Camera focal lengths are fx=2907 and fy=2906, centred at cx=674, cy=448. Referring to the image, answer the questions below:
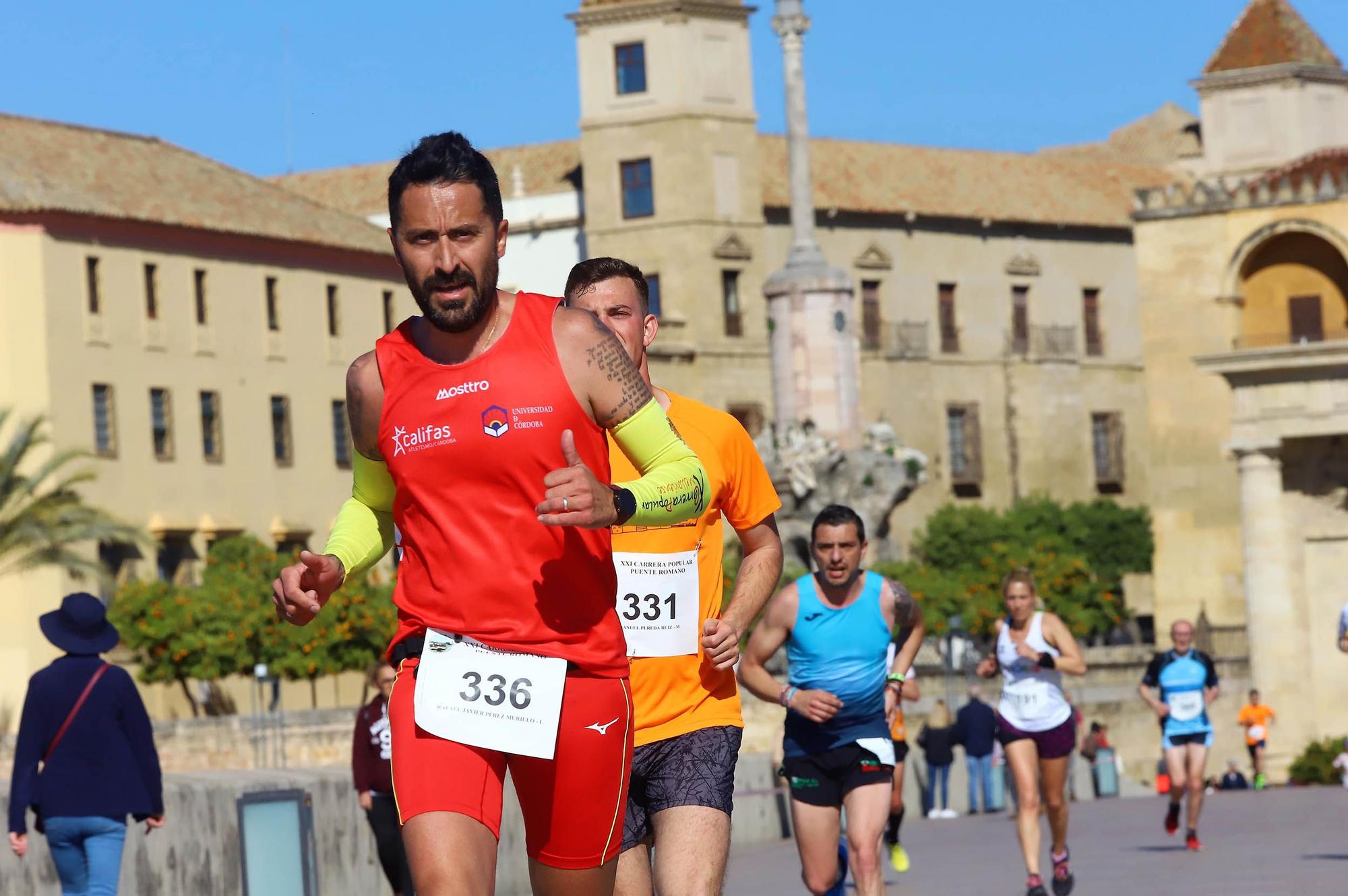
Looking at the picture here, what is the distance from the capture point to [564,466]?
6684 mm

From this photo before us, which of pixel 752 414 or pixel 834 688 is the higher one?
pixel 752 414

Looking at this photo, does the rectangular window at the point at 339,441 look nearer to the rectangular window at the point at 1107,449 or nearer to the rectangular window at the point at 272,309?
the rectangular window at the point at 272,309

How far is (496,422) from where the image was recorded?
6656mm

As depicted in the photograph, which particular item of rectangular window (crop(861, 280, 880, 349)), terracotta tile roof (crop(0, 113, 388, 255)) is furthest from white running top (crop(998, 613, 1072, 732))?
rectangular window (crop(861, 280, 880, 349))

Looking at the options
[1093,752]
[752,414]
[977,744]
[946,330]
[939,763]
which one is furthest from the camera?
[946,330]

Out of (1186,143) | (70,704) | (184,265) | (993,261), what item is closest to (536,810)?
(70,704)

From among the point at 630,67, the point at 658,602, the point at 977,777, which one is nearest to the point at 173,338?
the point at 630,67

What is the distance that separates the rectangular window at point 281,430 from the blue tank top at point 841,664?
6308cm

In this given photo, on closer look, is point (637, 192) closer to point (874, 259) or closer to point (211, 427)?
point (874, 259)

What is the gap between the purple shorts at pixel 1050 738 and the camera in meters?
16.4

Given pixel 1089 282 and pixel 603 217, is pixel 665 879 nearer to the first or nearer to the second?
pixel 603 217

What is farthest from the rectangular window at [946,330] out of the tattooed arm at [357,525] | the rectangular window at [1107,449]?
the tattooed arm at [357,525]

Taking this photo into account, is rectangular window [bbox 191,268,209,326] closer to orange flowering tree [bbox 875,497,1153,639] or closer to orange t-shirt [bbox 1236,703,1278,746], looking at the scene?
orange flowering tree [bbox 875,497,1153,639]

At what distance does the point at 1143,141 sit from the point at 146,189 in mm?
49289
